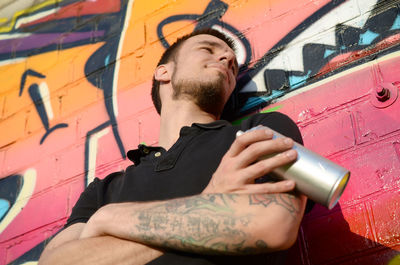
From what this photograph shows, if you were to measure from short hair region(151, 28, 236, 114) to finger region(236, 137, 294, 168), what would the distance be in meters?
1.02

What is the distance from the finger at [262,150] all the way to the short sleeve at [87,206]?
659 mm

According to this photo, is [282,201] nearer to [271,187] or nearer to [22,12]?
[271,187]

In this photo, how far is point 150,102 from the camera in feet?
7.49

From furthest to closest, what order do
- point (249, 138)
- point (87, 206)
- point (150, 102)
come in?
point (150, 102), point (87, 206), point (249, 138)

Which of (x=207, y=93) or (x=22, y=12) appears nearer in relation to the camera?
(x=207, y=93)

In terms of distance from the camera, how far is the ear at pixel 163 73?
2.12m

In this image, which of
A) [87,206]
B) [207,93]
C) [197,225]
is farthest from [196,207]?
[207,93]

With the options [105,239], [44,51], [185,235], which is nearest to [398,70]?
[185,235]

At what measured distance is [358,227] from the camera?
1.45m

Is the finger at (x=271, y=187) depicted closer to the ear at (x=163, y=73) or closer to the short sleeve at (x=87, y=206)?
the short sleeve at (x=87, y=206)

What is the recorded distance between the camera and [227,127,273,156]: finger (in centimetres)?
112

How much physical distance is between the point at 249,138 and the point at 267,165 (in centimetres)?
8

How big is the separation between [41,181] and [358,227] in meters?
1.63

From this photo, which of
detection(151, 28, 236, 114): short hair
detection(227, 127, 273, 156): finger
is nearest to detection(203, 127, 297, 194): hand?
detection(227, 127, 273, 156): finger
